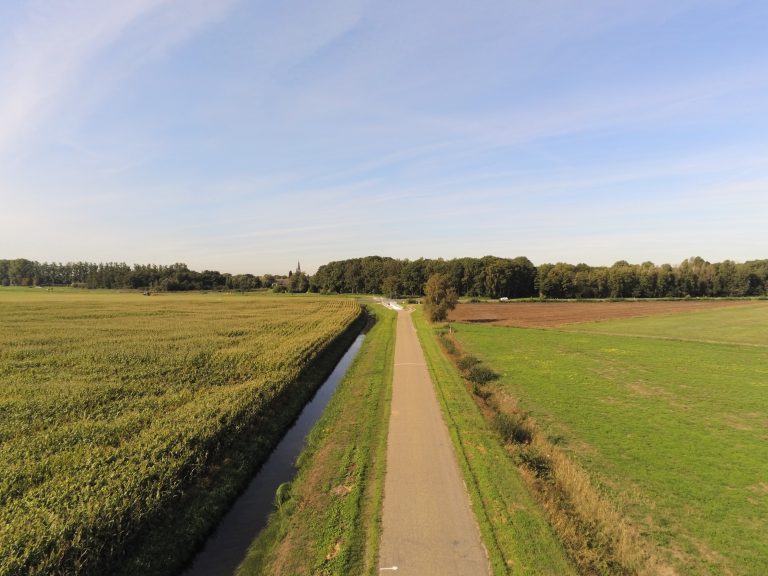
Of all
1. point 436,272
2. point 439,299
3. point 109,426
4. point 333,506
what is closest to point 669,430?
point 333,506

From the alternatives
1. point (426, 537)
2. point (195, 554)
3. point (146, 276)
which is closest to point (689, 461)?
point (426, 537)

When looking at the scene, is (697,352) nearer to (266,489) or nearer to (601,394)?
(601,394)

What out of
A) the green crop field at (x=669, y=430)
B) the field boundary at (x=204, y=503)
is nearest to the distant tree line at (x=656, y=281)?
the green crop field at (x=669, y=430)

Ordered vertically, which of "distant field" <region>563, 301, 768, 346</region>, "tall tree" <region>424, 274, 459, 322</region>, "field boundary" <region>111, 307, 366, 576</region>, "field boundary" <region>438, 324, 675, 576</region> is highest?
"tall tree" <region>424, 274, 459, 322</region>

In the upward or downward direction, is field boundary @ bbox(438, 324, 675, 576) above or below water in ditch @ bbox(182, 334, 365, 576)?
above

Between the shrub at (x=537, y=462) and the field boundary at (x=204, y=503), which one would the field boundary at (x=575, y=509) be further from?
the field boundary at (x=204, y=503)

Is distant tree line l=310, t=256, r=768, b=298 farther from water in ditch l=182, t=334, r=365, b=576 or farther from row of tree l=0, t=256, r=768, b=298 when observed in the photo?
water in ditch l=182, t=334, r=365, b=576

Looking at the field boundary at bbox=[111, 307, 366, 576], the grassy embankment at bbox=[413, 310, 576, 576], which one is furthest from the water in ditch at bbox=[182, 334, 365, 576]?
the grassy embankment at bbox=[413, 310, 576, 576]
